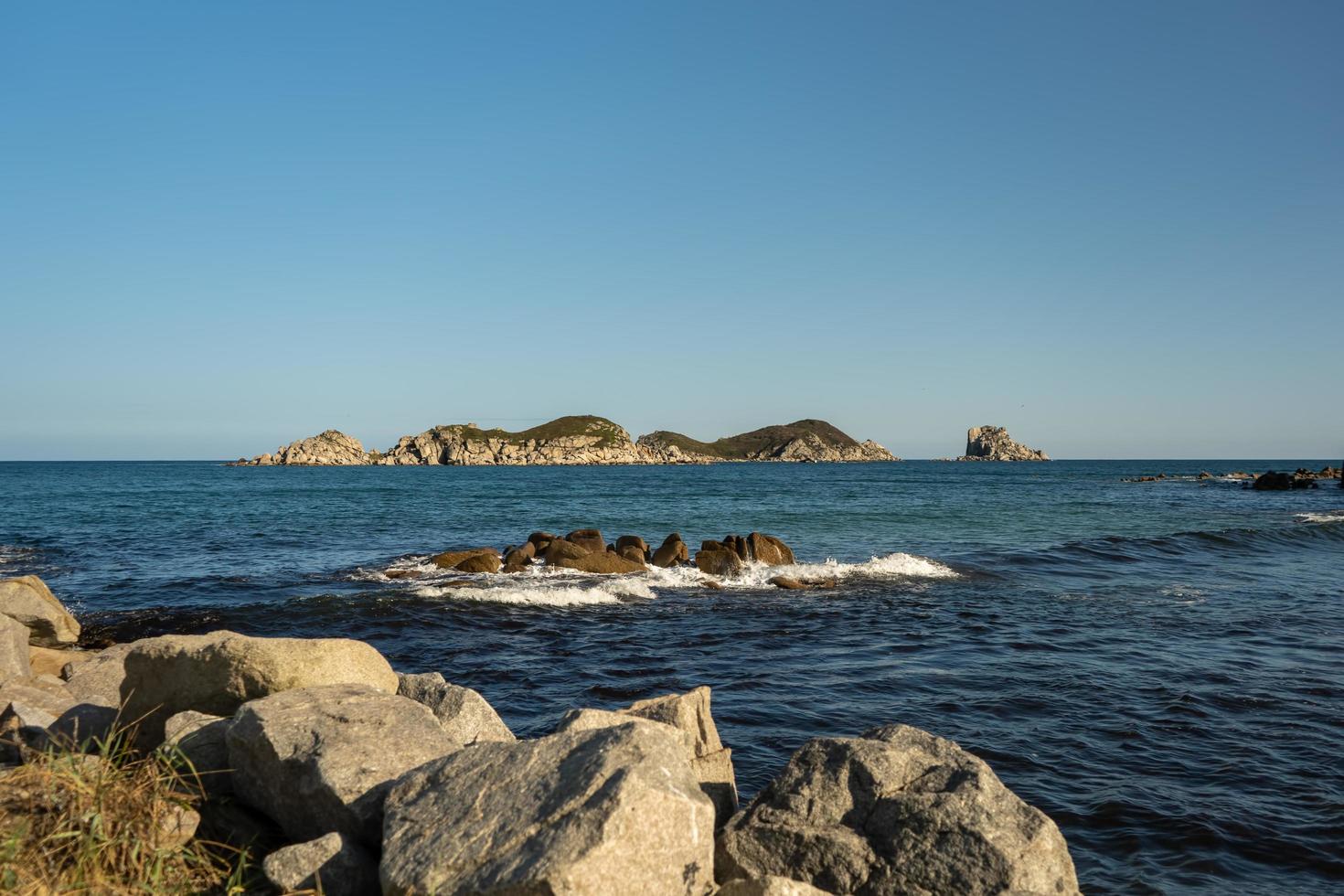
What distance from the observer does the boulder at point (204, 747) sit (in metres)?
5.91

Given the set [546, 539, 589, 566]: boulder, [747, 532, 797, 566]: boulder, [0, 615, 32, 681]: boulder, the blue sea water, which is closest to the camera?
the blue sea water

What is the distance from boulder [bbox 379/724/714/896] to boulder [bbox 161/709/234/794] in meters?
1.73

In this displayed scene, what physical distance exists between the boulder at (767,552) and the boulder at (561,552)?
5.68 m

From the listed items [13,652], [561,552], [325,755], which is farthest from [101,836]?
[561,552]

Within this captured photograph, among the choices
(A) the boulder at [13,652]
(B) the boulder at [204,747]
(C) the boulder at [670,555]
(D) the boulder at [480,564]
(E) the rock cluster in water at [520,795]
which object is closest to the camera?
(E) the rock cluster in water at [520,795]

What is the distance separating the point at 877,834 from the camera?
5.64 m

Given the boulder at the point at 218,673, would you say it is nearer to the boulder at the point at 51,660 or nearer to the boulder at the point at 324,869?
the boulder at the point at 324,869

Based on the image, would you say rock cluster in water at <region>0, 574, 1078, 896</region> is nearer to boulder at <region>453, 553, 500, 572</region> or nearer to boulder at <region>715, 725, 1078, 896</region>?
boulder at <region>715, 725, 1078, 896</region>

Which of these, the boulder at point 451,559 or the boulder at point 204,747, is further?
the boulder at point 451,559

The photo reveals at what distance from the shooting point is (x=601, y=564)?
1069 inches

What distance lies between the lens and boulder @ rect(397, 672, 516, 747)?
7.05m

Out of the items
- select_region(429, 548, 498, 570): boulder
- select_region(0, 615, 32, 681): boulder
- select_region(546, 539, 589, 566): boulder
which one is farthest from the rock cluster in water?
select_region(429, 548, 498, 570): boulder

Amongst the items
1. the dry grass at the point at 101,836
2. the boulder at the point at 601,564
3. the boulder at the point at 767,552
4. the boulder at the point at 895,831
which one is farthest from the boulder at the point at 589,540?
the dry grass at the point at 101,836

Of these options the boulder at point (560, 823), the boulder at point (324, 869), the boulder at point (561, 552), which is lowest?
the boulder at point (561, 552)
